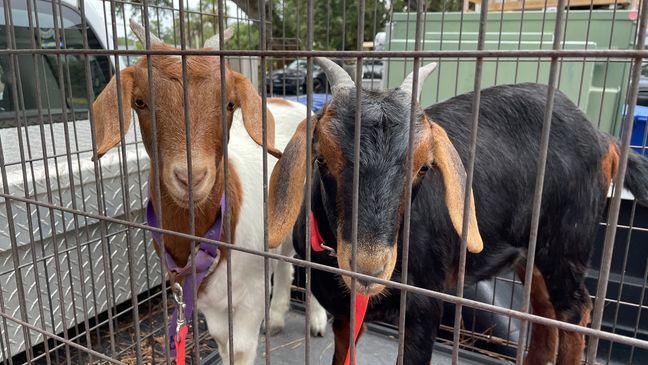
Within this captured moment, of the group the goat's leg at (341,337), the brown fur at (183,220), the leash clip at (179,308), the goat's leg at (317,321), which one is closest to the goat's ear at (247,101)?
the brown fur at (183,220)

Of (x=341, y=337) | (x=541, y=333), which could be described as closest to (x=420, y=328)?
(x=341, y=337)

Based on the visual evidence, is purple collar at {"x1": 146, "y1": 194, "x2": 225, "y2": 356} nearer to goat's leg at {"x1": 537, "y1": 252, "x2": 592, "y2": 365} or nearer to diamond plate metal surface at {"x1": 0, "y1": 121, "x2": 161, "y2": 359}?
diamond plate metal surface at {"x1": 0, "y1": 121, "x2": 161, "y2": 359}

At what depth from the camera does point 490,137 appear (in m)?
2.23

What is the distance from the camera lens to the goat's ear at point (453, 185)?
1218 millimetres

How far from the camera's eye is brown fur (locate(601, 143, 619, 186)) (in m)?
2.27

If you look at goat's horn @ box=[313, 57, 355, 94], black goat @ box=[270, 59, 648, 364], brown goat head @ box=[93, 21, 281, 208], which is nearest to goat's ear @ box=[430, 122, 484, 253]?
black goat @ box=[270, 59, 648, 364]

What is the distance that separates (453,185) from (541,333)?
1.76m

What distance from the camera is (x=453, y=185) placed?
1.27 metres

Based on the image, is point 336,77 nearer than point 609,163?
Yes

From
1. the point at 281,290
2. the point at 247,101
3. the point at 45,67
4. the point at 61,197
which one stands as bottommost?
the point at 281,290

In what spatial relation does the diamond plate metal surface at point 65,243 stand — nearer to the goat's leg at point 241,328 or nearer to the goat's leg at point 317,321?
the goat's leg at point 241,328

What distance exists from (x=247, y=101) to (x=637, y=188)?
185 cm

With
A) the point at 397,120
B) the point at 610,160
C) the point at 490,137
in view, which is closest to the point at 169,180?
the point at 397,120

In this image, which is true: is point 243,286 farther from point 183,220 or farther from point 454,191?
point 454,191
